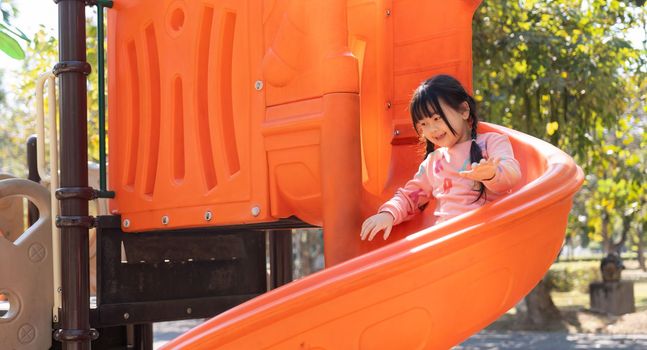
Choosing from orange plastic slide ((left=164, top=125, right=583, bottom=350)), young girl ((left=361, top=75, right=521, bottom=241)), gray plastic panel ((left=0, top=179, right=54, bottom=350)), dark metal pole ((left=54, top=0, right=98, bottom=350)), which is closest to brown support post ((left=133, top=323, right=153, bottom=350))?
gray plastic panel ((left=0, top=179, right=54, bottom=350))

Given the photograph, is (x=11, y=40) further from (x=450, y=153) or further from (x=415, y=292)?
(x=415, y=292)

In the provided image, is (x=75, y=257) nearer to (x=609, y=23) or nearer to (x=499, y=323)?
(x=609, y=23)

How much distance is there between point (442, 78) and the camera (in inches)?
93.6

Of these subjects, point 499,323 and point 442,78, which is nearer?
point 442,78

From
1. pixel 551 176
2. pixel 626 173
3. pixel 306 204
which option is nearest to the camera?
pixel 551 176

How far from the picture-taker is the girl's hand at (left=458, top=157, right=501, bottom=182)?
7.10 feet

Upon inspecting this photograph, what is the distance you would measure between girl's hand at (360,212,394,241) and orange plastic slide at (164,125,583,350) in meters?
0.34

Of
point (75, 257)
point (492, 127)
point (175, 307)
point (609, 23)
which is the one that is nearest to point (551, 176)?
point (492, 127)

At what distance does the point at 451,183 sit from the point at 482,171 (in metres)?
0.26

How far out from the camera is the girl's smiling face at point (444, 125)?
7.79ft

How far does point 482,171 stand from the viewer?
85.3 inches

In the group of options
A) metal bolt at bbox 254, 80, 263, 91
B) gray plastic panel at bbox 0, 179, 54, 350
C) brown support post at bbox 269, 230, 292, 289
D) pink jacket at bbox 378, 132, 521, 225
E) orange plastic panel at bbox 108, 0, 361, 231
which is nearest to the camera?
pink jacket at bbox 378, 132, 521, 225

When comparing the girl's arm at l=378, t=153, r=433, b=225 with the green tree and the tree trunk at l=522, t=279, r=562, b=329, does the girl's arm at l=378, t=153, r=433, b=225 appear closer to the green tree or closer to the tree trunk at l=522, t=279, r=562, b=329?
the green tree

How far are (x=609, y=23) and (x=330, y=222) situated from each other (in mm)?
7247
